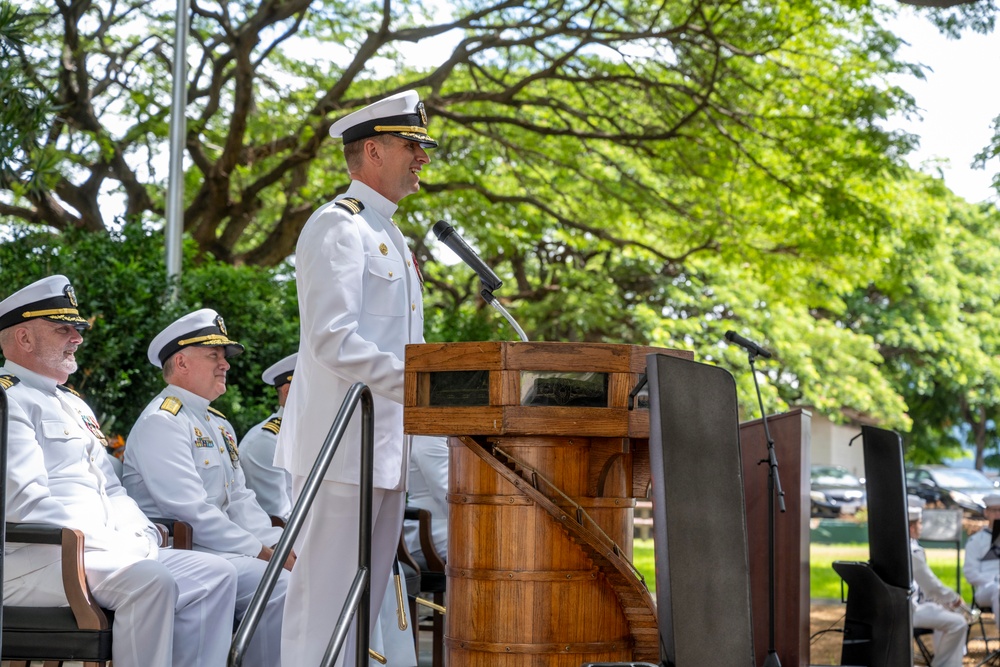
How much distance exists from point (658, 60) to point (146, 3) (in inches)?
240

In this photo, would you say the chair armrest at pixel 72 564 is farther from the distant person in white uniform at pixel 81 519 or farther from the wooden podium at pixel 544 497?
the wooden podium at pixel 544 497

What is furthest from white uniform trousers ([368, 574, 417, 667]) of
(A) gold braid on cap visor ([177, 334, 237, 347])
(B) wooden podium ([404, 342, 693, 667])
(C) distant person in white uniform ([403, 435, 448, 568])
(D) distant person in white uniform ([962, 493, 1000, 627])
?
(D) distant person in white uniform ([962, 493, 1000, 627])

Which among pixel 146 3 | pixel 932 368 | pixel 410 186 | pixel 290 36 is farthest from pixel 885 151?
pixel 932 368

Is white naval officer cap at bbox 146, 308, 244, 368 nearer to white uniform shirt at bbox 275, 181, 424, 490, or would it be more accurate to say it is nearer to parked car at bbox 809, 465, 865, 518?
white uniform shirt at bbox 275, 181, 424, 490

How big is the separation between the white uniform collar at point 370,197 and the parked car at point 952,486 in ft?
79.2

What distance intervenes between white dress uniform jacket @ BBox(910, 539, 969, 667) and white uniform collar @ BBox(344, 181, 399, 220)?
5.65 m

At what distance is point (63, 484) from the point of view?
433 centimetres

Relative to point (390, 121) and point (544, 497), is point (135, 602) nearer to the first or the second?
point (544, 497)

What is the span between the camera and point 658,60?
527 inches

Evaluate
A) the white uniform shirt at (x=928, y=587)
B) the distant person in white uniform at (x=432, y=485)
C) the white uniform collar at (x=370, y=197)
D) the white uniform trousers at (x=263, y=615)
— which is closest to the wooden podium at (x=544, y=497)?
the white uniform collar at (x=370, y=197)

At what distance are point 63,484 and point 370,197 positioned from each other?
1.64m

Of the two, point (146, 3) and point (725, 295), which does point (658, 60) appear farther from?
point (725, 295)

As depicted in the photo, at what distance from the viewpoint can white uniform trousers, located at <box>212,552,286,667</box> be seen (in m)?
4.80

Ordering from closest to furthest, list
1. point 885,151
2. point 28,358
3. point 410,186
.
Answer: point 410,186 → point 28,358 → point 885,151
